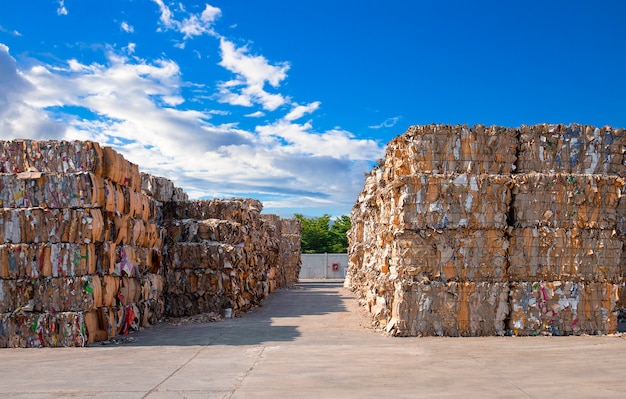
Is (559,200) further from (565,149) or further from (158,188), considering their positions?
(158,188)

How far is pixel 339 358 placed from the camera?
8.43 m

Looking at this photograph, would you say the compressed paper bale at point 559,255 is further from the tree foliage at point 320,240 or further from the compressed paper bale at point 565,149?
the tree foliage at point 320,240

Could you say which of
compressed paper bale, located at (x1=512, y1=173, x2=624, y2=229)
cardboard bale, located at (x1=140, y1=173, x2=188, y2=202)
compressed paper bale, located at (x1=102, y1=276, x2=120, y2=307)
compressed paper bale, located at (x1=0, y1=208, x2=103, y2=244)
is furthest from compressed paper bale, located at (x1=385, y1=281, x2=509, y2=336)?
cardboard bale, located at (x1=140, y1=173, x2=188, y2=202)

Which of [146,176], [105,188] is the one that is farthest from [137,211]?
[146,176]

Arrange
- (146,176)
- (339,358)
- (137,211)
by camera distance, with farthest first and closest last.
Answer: (146,176)
(137,211)
(339,358)

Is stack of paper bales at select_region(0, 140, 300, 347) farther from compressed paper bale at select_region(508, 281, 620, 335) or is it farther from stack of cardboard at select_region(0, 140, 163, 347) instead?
compressed paper bale at select_region(508, 281, 620, 335)

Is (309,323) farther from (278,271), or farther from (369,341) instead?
(278,271)

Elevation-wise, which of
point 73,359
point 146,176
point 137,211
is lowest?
point 73,359

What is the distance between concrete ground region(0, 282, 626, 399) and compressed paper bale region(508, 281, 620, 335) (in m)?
0.32

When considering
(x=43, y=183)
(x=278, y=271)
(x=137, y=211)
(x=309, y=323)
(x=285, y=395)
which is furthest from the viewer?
(x=278, y=271)

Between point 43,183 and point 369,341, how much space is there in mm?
6410

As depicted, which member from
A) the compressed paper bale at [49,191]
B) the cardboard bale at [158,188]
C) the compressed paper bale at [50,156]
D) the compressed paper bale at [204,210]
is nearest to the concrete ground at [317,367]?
the compressed paper bale at [49,191]

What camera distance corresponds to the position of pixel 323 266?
1780 inches

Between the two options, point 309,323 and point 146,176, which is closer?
point 309,323
